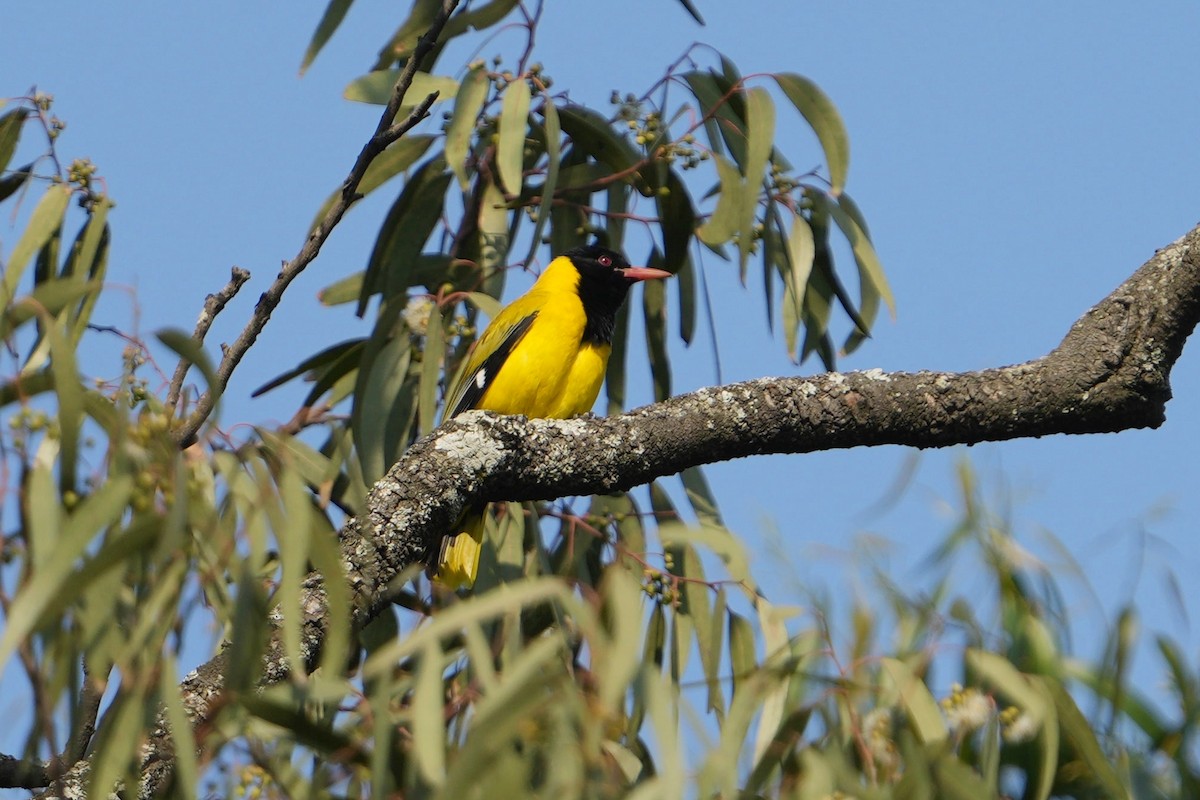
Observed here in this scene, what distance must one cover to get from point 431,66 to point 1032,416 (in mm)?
1568

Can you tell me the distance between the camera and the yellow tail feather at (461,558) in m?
3.32

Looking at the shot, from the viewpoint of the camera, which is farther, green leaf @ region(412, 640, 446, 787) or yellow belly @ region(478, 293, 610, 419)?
yellow belly @ region(478, 293, 610, 419)

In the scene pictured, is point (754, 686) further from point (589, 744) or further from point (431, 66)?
point (431, 66)

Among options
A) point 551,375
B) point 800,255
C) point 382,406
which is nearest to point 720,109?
point 800,255

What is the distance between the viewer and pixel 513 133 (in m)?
2.84

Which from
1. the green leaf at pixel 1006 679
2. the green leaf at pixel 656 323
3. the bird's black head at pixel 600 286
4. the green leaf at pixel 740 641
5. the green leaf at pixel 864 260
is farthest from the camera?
the bird's black head at pixel 600 286

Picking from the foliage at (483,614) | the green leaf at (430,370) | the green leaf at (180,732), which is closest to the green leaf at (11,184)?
the foliage at (483,614)

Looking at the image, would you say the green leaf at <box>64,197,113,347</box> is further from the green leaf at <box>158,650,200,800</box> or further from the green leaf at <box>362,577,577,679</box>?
the green leaf at <box>362,577,577,679</box>

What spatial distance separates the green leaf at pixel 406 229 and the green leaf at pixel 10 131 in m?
0.84

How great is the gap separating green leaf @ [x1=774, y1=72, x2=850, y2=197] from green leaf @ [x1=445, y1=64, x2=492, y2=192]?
2.30 feet

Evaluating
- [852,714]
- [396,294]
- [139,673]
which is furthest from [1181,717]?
[396,294]

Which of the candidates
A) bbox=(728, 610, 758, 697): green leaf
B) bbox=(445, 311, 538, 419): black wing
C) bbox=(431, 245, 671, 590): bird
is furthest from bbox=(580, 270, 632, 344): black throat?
bbox=(728, 610, 758, 697): green leaf

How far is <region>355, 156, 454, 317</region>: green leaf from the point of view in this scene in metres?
3.26

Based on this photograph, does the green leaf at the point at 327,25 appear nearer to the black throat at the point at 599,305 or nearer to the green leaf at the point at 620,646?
the black throat at the point at 599,305
